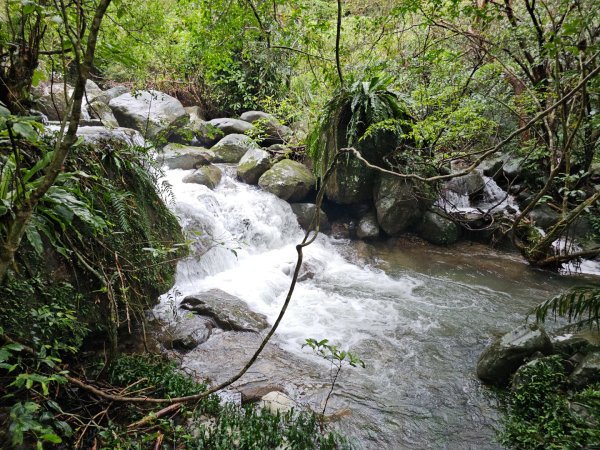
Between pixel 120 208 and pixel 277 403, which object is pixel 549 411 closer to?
pixel 277 403

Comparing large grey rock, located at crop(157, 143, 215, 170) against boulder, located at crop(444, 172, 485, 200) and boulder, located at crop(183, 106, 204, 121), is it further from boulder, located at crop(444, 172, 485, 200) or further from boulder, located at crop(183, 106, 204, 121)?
boulder, located at crop(444, 172, 485, 200)

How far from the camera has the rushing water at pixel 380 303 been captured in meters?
3.58

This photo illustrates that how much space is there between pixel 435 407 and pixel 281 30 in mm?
4554

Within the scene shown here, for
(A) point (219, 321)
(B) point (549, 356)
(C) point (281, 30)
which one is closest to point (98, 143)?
(C) point (281, 30)

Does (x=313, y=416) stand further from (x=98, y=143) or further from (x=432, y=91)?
(x=432, y=91)

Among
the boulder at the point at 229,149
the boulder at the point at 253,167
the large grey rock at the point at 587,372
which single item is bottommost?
the large grey rock at the point at 587,372

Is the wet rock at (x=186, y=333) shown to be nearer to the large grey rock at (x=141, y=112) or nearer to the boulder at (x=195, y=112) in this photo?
the large grey rock at (x=141, y=112)

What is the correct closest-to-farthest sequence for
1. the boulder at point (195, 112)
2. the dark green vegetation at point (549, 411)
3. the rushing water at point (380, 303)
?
the dark green vegetation at point (549, 411), the rushing water at point (380, 303), the boulder at point (195, 112)

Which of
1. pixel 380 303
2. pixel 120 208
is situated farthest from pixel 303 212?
pixel 120 208

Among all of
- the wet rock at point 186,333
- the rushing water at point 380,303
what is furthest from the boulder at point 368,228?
the wet rock at point 186,333

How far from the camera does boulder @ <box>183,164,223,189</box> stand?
8.60m

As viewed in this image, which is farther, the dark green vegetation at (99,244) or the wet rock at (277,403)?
the wet rock at (277,403)

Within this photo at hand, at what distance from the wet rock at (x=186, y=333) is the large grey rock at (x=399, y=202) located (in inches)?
218

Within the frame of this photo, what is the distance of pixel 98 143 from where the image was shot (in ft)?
12.6
